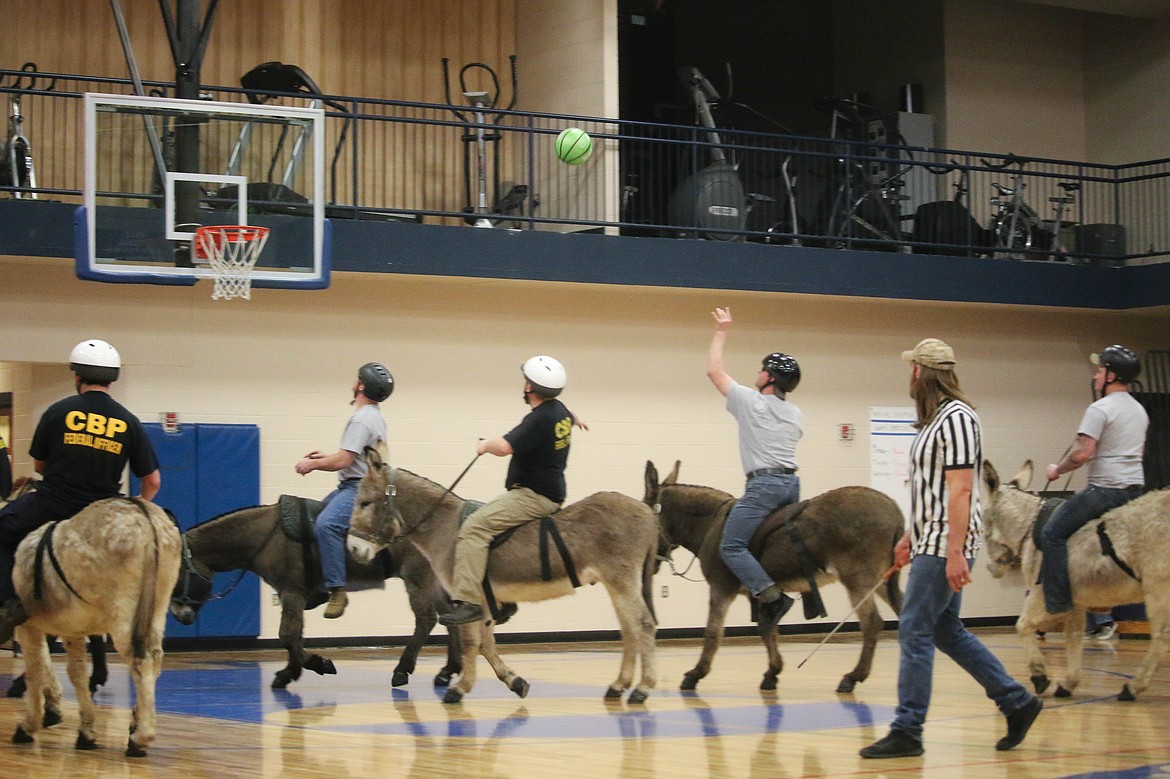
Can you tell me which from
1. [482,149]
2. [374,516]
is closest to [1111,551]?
[374,516]

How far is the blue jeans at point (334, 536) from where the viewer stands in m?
10.6

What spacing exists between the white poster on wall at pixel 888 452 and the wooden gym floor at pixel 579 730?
520 centimetres

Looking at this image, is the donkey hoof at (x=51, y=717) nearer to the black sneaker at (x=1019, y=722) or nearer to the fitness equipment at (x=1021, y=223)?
the black sneaker at (x=1019, y=722)

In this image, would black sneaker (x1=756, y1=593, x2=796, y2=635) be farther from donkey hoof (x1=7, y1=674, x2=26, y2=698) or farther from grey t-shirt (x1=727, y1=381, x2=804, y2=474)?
donkey hoof (x1=7, y1=674, x2=26, y2=698)

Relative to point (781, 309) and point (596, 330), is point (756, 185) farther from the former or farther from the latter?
point (596, 330)

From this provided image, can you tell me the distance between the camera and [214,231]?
11773 mm

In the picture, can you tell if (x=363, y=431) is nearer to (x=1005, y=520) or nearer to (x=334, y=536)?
(x=334, y=536)

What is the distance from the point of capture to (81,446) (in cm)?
762

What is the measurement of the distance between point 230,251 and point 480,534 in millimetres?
4038

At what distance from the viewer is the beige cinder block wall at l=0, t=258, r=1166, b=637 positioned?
1432 cm

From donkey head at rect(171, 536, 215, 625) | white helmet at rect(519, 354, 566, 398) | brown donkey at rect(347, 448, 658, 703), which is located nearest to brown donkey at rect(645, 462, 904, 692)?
brown donkey at rect(347, 448, 658, 703)

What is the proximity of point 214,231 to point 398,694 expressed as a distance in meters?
4.22

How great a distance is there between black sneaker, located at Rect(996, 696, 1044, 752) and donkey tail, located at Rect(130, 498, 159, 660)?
173 inches

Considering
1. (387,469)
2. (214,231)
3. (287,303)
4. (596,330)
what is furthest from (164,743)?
(596,330)
